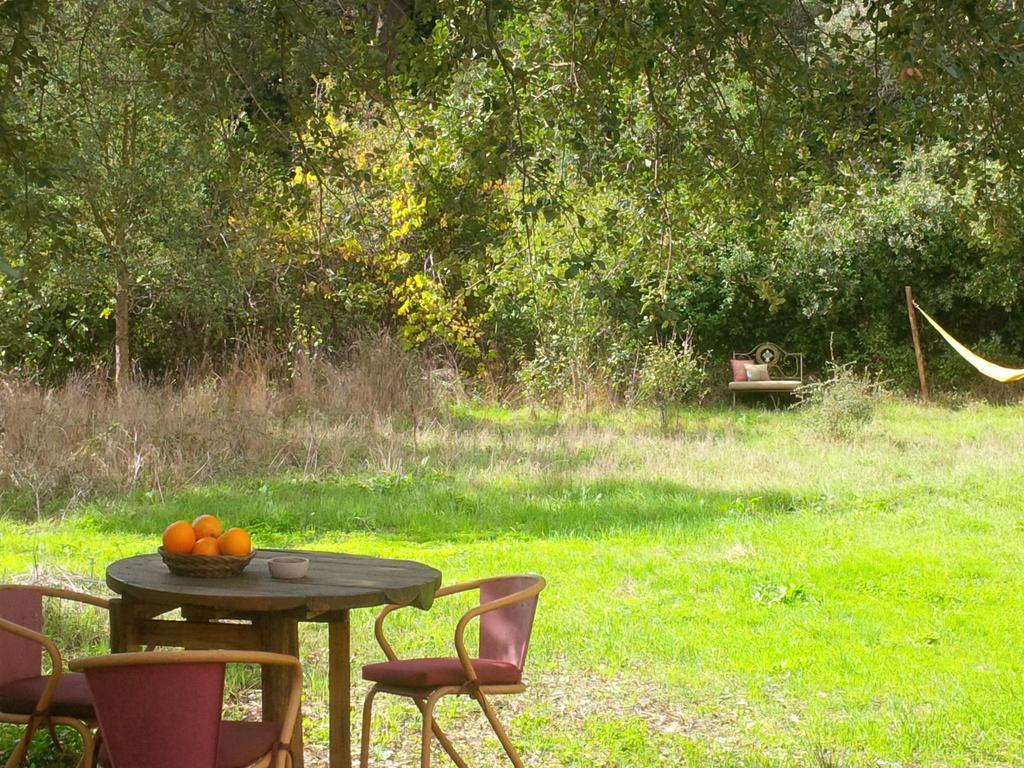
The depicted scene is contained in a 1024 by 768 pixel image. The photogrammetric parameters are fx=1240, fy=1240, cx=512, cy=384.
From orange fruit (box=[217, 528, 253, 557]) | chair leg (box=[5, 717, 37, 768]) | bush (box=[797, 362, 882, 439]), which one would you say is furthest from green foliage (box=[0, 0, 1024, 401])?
bush (box=[797, 362, 882, 439])

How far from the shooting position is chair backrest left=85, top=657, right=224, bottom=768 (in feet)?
7.64

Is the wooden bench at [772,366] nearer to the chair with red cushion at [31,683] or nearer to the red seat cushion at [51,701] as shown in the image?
the chair with red cushion at [31,683]

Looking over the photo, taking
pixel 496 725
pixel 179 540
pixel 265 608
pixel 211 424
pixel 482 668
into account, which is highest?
pixel 179 540

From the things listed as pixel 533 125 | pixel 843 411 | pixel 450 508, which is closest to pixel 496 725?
pixel 533 125

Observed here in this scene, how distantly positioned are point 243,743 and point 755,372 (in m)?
13.6

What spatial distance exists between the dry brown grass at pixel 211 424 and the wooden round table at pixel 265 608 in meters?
5.37

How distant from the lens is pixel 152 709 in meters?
2.34

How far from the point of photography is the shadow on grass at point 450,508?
7.77 metres

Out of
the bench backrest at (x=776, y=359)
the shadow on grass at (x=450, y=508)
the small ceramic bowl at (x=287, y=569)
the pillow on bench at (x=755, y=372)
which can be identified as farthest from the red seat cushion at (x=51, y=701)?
the bench backrest at (x=776, y=359)

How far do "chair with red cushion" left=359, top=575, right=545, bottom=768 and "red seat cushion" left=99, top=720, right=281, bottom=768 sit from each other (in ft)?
1.62

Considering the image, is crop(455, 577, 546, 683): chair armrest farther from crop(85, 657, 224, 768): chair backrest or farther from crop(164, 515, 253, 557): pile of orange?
crop(85, 657, 224, 768): chair backrest

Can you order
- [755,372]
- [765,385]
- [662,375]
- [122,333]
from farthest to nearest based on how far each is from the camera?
[755,372] < [765,385] < [662,375] < [122,333]

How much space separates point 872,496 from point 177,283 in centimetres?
699

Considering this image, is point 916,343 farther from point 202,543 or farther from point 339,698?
point 202,543
